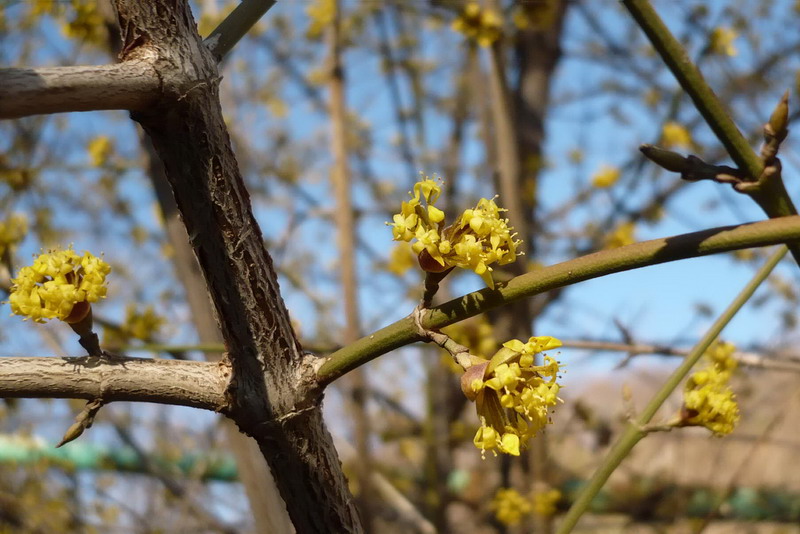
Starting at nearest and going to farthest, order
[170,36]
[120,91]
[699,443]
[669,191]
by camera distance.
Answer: [120,91]
[170,36]
[669,191]
[699,443]

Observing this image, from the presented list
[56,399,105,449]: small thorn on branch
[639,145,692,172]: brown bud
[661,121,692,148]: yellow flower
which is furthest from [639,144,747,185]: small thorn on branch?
[661,121,692,148]: yellow flower

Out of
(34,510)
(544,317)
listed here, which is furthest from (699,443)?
(34,510)

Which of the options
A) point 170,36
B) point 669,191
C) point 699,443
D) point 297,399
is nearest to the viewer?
point 170,36

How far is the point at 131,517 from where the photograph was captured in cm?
440

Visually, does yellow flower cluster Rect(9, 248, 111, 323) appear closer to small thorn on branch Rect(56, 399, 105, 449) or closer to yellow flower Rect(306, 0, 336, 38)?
small thorn on branch Rect(56, 399, 105, 449)

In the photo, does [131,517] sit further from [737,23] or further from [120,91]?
[737,23]

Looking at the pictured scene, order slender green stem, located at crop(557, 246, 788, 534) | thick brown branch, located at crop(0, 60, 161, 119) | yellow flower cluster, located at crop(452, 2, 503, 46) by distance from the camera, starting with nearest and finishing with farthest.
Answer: thick brown branch, located at crop(0, 60, 161, 119) < slender green stem, located at crop(557, 246, 788, 534) < yellow flower cluster, located at crop(452, 2, 503, 46)

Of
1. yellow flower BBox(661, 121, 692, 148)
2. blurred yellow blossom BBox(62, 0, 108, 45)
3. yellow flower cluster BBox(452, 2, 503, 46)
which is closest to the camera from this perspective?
blurred yellow blossom BBox(62, 0, 108, 45)

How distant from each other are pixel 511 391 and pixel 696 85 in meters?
0.47

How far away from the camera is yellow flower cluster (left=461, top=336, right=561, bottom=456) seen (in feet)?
3.12

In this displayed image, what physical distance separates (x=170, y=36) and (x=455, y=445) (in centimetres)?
319

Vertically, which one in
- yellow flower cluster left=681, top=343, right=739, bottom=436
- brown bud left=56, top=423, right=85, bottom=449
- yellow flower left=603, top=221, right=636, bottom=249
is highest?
yellow flower left=603, top=221, right=636, bottom=249

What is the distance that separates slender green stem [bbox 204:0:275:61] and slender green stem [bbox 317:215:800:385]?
45 cm

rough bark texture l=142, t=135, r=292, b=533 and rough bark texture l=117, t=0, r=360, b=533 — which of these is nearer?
rough bark texture l=117, t=0, r=360, b=533
